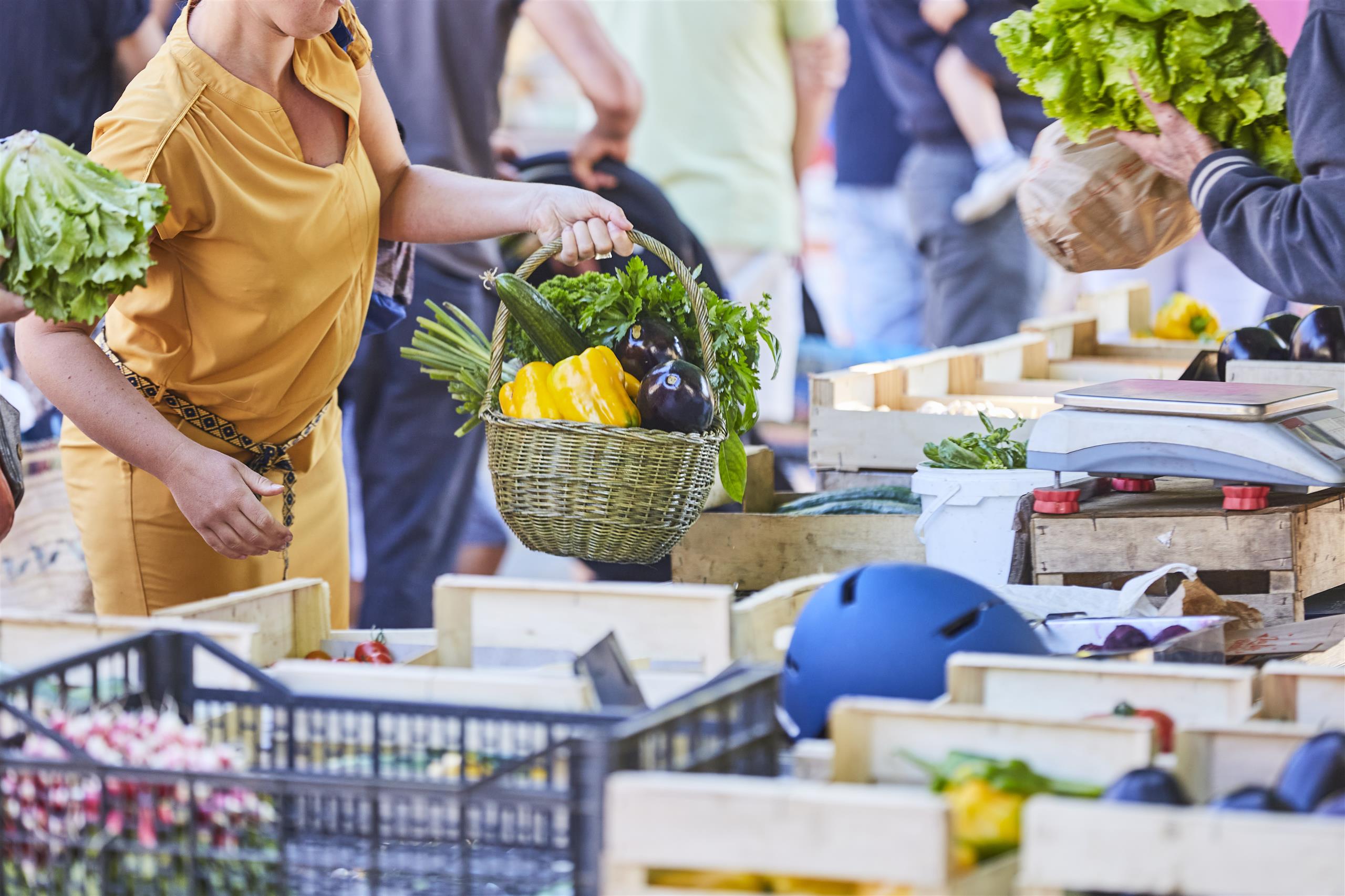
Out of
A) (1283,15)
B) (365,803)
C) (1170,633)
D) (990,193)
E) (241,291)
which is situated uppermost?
(1283,15)

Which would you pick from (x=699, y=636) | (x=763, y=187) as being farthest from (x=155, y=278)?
(x=763, y=187)

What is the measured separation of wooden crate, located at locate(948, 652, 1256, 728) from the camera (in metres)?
1.46

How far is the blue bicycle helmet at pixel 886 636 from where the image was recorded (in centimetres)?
153

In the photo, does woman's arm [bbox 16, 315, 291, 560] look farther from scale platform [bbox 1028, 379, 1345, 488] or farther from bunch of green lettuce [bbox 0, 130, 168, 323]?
scale platform [bbox 1028, 379, 1345, 488]

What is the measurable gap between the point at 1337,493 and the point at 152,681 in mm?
1760

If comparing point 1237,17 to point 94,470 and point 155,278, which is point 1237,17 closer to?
point 155,278

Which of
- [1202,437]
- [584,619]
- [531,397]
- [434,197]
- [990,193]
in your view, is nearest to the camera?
[584,619]

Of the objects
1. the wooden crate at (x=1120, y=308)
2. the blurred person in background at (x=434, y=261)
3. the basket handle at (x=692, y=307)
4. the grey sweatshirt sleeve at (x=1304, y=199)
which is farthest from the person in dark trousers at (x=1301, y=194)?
the blurred person in background at (x=434, y=261)

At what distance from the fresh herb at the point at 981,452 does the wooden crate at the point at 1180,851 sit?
1.37 meters

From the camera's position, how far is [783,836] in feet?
3.62

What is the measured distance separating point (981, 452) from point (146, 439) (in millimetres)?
1308

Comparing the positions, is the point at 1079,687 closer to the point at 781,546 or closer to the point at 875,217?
the point at 781,546

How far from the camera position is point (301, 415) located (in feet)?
8.41

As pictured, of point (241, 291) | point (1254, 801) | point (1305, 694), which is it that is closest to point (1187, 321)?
point (241, 291)
